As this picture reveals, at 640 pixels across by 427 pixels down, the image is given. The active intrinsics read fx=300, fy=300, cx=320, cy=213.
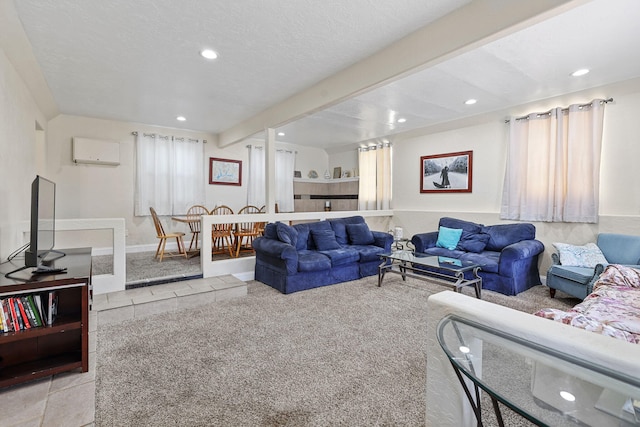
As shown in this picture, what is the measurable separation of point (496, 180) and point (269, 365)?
4.46m

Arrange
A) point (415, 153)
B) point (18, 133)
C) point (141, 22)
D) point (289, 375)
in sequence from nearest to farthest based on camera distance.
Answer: point (289, 375) < point (141, 22) < point (18, 133) < point (415, 153)

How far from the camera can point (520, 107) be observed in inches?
172

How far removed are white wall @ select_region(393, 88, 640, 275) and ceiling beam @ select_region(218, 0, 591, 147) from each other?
8.99 feet

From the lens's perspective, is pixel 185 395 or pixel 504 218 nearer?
pixel 185 395

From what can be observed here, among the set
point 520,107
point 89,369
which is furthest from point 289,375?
point 520,107

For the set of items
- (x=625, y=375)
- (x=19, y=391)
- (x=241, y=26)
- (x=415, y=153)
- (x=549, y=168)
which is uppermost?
(x=241, y=26)

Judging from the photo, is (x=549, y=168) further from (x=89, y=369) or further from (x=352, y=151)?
(x=89, y=369)

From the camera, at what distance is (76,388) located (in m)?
1.84

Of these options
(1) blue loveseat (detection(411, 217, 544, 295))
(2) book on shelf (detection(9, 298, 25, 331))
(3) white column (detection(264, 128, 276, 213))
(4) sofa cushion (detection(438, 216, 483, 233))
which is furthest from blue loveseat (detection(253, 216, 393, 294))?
(2) book on shelf (detection(9, 298, 25, 331))

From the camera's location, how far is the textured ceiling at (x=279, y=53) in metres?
2.25

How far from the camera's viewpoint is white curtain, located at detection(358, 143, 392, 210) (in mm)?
6379

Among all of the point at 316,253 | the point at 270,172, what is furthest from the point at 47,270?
the point at 270,172

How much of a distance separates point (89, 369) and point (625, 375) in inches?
108

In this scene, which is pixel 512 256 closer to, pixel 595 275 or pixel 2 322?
pixel 595 275
